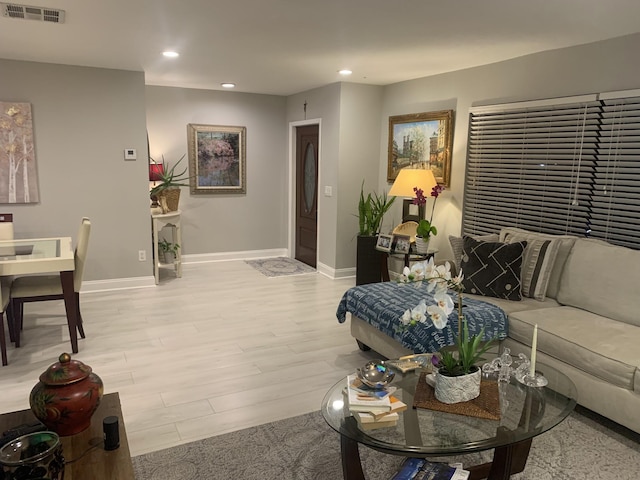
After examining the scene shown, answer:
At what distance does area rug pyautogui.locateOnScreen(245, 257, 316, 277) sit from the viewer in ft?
20.6

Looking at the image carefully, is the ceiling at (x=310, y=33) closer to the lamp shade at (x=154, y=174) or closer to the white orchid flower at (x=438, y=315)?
the lamp shade at (x=154, y=174)

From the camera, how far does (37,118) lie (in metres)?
4.79

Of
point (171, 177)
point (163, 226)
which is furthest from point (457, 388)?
point (171, 177)

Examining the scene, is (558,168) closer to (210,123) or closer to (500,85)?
(500,85)

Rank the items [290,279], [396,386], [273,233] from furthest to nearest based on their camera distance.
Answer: [273,233] < [290,279] < [396,386]

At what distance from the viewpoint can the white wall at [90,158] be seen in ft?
15.7

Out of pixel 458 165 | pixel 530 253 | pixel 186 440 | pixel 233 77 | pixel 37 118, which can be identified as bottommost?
pixel 186 440

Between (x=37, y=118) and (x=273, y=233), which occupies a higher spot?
(x=37, y=118)

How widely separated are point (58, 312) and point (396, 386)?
367 cm

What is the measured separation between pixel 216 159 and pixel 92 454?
5.35 metres

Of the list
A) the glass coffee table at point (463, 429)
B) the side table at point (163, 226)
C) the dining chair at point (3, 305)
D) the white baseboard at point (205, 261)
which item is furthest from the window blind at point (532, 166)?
the dining chair at point (3, 305)

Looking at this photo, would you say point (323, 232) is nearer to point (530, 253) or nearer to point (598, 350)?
point (530, 253)

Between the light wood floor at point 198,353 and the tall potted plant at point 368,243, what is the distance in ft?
1.30

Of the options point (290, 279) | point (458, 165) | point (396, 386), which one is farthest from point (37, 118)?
point (396, 386)
